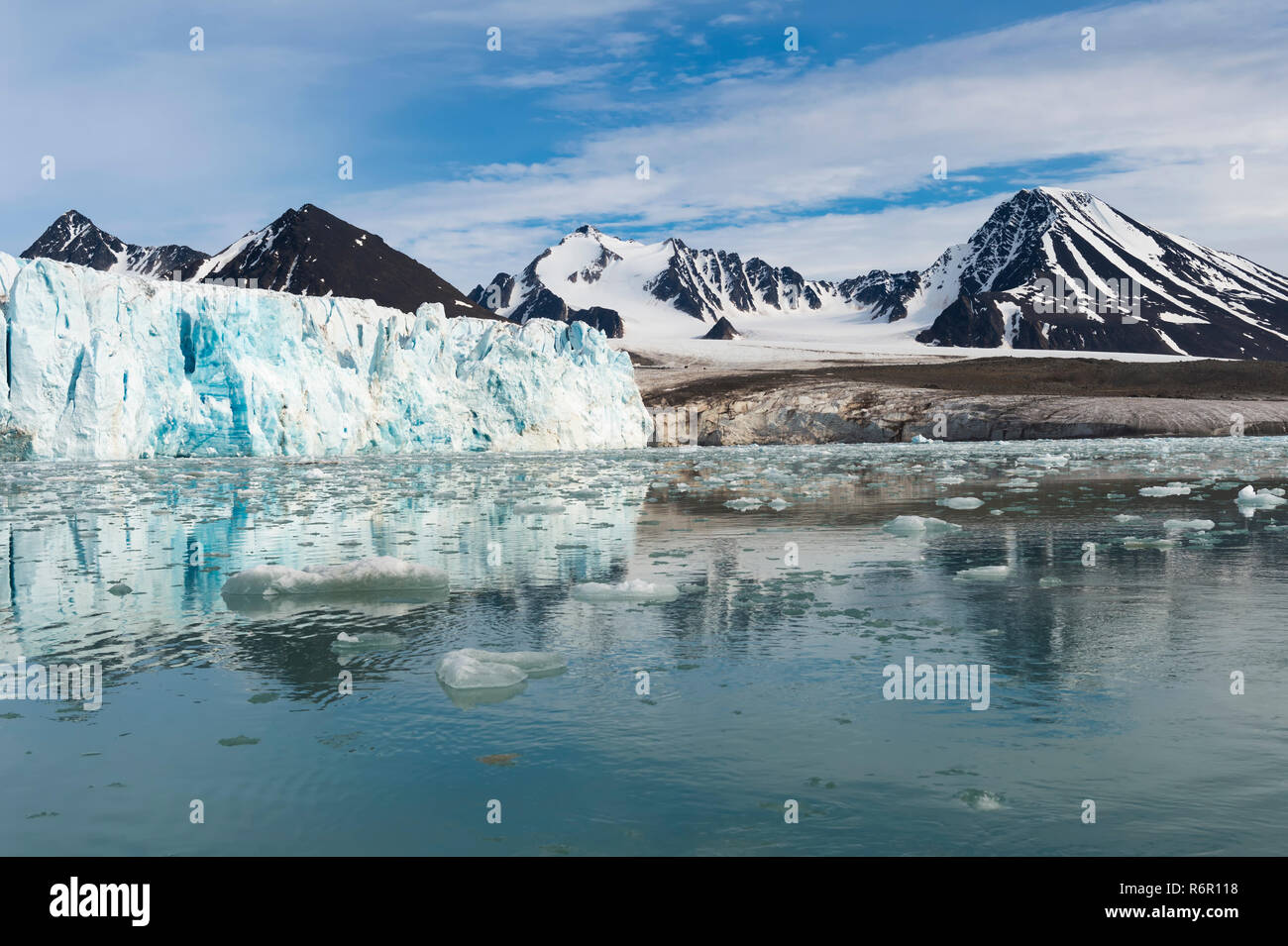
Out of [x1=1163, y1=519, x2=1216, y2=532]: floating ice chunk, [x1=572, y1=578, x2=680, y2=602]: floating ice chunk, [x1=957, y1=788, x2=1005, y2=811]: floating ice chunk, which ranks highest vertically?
[x1=572, y1=578, x2=680, y2=602]: floating ice chunk

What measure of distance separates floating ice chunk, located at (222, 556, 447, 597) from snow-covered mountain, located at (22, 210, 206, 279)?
138 metres

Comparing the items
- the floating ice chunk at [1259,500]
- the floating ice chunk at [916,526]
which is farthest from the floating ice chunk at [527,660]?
the floating ice chunk at [1259,500]

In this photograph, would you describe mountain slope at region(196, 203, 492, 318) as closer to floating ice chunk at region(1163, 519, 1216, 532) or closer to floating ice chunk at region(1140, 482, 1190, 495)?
floating ice chunk at region(1140, 482, 1190, 495)

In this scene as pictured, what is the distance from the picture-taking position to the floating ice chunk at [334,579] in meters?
8.01

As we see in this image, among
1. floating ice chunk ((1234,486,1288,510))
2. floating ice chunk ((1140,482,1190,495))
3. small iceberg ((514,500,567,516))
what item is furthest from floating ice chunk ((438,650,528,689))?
floating ice chunk ((1140,482,1190,495))

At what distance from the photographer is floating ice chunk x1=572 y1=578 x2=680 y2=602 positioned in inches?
305

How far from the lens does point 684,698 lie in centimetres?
496

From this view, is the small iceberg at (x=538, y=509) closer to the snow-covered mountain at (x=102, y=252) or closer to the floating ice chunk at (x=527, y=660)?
the floating ice chunk at (x=527, y=660)

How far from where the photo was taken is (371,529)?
44.2ft

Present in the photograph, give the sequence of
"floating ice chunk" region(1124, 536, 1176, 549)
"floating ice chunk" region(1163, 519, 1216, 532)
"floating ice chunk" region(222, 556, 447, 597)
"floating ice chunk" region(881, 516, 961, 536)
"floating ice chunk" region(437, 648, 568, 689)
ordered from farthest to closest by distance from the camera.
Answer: "floating ice chunk" region(881, 516, 961, 536) < "floating ice chunk" region(1163, 519, 1216, 532) < "floating ice chunk" region(1124, 536, 1176, 549) < "floating ice chunk" region(222, 556, 447, 597) < "floating ice chunk" region(437, 648, 568, 689)

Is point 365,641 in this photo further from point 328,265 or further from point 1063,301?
point 1063,301

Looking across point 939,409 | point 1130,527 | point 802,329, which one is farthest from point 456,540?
point 802,329

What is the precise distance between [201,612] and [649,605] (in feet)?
11.5
